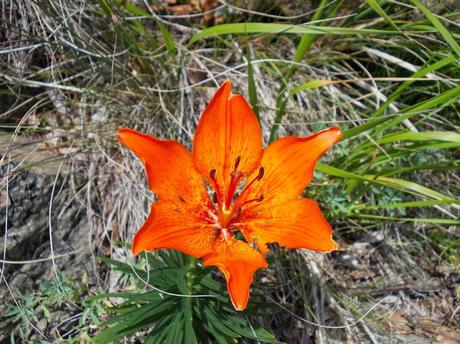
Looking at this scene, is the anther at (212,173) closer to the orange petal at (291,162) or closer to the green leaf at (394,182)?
the orange petal at (291,162)

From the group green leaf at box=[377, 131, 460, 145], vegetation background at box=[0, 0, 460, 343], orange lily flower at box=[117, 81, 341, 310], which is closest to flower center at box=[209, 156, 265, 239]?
orange lily flower at box=[117, 81, 341, 310]

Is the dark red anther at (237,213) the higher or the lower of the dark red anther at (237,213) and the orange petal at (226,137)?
the lower

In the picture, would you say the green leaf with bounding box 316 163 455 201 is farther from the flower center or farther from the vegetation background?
the flower center

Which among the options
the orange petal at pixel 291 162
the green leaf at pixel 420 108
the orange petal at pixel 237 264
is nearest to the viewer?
the orange petal at pixel 237 264

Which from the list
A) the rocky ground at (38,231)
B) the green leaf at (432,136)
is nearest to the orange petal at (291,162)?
the green leaf at (432,136)

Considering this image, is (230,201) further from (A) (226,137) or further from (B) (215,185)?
(A) (226,137)

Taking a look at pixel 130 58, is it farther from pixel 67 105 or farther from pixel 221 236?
pixel 221 236
